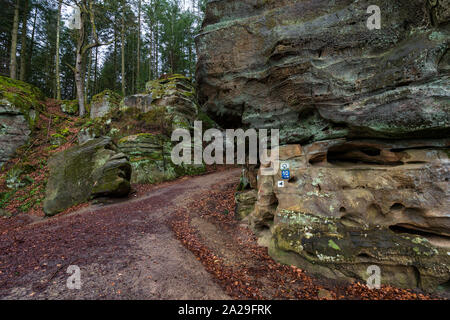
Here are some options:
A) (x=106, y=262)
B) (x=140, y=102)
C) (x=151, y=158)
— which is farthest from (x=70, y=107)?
(x=106, y=262)

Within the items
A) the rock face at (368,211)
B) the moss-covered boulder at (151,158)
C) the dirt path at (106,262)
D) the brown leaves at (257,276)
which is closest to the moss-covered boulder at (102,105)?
the moss-covered boulder at (151,158)

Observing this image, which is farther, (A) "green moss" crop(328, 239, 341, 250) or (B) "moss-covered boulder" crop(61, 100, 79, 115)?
(B) "moss-covered boulder" crop(61, 100, 79, 115)

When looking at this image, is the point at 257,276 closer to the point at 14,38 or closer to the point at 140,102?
the point at 140,102

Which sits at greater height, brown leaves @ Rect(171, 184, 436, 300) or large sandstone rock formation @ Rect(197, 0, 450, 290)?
large sandstone rock formation @ Rect(197, 0, 450, 290)

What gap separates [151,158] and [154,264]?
403 inches

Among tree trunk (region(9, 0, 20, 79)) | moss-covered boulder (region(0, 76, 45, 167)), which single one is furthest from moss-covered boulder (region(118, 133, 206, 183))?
tree trunk (region(9, 0, 20, 79))

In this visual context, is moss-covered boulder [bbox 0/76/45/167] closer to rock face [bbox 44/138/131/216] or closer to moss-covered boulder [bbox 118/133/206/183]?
rock face [bbox 44/138/131/216]

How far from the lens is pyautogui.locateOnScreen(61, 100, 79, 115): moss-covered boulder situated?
1884cm

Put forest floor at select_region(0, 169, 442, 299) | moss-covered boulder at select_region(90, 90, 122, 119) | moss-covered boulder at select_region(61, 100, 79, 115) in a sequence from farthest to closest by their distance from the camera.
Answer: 1. moss-covered boulder at select_region(61, 100, 79, 115)
2. moss-covered boulder at select_region(90, 90, 122, 119)
3. forest floor at select_region(0, 169, 442, 299)

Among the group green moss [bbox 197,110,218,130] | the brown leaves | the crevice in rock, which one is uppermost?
green moss [bbox 197,110,218,130]

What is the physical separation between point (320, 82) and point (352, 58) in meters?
0.90

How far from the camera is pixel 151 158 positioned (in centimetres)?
1322

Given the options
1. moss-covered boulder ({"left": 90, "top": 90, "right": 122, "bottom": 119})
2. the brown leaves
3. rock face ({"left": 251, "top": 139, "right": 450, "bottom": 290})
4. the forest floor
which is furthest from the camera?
moss-covered boulder ({"left": 90, "top": 90, "right": 122, "bottom": 119})

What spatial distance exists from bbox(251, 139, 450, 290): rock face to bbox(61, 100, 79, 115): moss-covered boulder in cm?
2300
